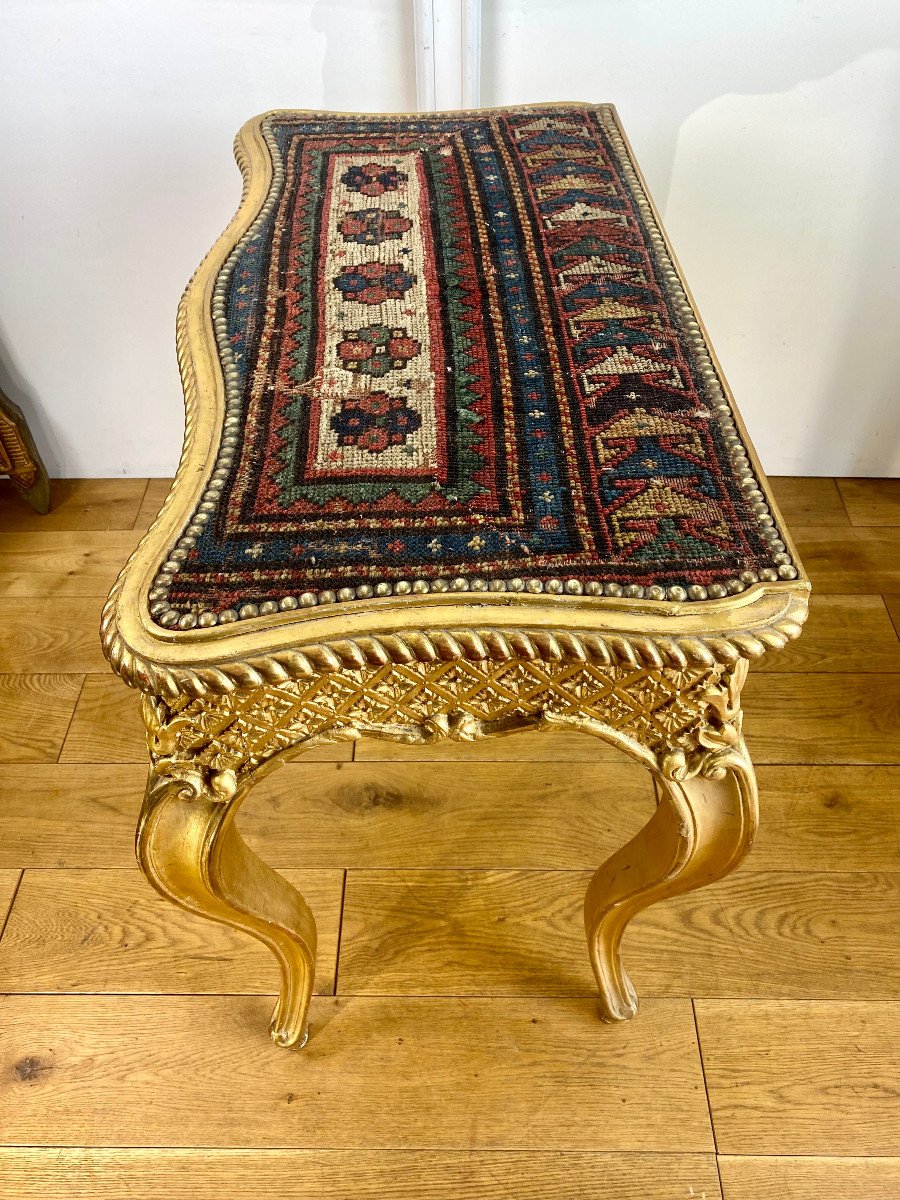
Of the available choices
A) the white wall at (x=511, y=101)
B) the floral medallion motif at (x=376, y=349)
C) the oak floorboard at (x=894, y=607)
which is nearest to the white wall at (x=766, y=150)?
the white wall at (x=511, y=101)

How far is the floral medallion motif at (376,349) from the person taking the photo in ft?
2.17

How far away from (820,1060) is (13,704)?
962 millimetres

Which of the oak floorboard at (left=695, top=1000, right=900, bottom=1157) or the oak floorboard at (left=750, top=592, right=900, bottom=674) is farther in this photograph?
the oak floorboard at (left=750, top=592, right=900, bottom=674)

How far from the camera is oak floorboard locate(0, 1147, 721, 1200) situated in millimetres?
778

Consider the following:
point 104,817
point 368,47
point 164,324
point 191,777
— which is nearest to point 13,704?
point 104,817

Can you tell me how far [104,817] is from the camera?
Answer: 3.37 ft

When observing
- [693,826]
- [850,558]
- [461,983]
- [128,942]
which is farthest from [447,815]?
[850,558]

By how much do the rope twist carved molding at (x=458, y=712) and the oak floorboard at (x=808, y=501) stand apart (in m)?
0.86

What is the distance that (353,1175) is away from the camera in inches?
31.0

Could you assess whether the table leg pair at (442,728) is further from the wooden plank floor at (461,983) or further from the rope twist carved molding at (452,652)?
the wooden plank floor at (461,983)

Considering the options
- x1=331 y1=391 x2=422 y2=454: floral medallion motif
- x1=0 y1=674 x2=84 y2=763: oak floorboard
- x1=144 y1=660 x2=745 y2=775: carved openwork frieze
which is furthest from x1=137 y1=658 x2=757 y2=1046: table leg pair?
x1=0 y1=674 x2=84 y2=763: oak floorboard

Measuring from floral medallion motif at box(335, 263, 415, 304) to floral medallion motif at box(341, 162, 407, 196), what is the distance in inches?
4.8

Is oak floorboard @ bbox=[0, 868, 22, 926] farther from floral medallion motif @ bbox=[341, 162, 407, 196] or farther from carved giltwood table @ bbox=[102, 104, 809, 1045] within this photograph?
floral medallion motif @ bbox=[341, 162, 407, 196]

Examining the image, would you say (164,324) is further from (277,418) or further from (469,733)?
(469,733)
